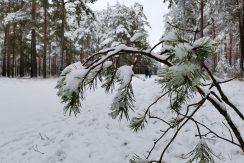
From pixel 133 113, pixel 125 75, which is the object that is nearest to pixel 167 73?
pixel 125 75

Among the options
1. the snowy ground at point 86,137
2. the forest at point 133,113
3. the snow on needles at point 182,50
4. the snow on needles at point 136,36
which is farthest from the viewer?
the snowy ground at point 86,137

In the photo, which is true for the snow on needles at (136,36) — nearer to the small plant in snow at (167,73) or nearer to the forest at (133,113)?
the forest at (133,113)

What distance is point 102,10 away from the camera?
136ft

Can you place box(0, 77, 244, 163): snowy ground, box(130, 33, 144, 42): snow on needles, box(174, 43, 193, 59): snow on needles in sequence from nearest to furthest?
box(174, 43, 193, 59): snow on needles → box(130, 33, 144, 42): snow on needles → box(0, 77, 244, 163): snowy ground

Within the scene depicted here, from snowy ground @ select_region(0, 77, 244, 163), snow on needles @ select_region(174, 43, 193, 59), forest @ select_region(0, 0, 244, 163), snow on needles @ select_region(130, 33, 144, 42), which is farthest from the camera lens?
snowy ground @ select_region(0, 77, 244, 163)

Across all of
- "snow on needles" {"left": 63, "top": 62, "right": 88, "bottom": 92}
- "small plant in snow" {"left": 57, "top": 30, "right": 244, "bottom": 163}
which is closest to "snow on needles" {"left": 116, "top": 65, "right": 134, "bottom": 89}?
"small plant in snow" {"left": 57, "top": 30, "right": 244, "bottom": 163}

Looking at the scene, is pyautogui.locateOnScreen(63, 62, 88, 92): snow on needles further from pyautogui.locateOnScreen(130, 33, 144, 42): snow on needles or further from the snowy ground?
the snowy ground

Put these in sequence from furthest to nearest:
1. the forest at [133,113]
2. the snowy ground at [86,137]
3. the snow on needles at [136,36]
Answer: the snowy ground at [86,137], the snow on needles at [136,36], the forest at [133,113]

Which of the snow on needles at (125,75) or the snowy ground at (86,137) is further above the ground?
the snow on needles at (125,75)

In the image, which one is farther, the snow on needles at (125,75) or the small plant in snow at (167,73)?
the snow on needles at (125,75)

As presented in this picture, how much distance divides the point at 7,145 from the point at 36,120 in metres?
1.75

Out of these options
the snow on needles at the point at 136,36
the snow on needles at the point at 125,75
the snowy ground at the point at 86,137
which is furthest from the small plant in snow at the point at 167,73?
the snowy ground at the point at 86,137

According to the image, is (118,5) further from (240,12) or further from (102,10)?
(240,12)

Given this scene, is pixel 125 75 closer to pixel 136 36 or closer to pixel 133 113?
pixel 136 36
